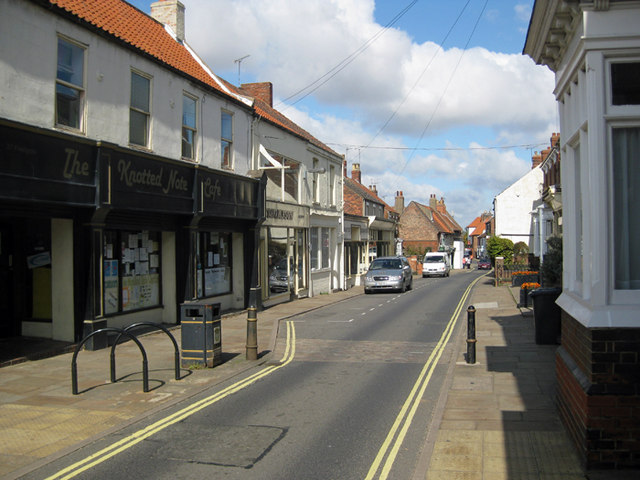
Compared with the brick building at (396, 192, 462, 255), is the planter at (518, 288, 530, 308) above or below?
below

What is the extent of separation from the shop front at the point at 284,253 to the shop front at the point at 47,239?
9081mm

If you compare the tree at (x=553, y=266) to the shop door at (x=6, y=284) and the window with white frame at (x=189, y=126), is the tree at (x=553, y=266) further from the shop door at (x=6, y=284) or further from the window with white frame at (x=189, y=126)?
the shop door at (x=6, y=284)

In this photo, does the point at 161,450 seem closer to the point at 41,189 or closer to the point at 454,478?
the point at 454,478

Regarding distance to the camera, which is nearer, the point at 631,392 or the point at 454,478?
the point at 631,392

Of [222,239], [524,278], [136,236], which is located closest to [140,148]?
[136,236]

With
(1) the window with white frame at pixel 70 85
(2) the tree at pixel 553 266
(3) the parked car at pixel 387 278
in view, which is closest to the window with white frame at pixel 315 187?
(3) the parked car at pixel 387 278

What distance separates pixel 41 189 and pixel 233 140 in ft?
28.1

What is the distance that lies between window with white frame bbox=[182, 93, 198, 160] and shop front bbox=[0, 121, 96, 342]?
13.9ft

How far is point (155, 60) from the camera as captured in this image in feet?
45.6

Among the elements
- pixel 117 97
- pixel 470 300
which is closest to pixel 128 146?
pixel 117 97

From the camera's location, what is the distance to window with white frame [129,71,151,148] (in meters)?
13.3

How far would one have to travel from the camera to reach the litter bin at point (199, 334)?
1009 centimetres

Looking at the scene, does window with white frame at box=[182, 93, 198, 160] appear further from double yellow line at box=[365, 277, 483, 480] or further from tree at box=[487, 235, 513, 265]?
tree at box=[487, 235, 513, 265]

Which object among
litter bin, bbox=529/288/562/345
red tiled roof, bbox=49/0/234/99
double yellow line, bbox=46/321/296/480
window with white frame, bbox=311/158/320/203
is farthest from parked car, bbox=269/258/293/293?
litter bin, bbox=529/288/562/345
